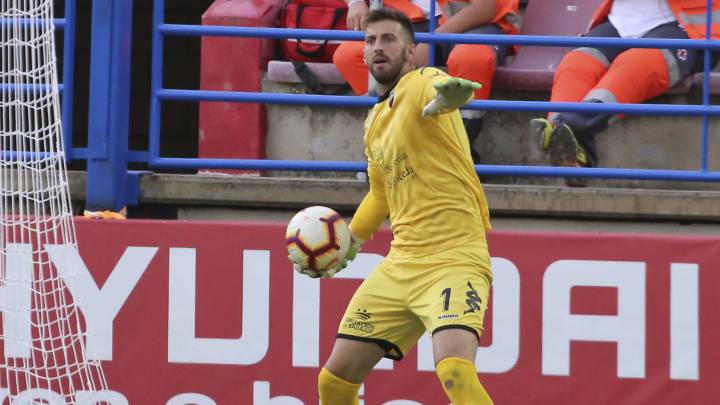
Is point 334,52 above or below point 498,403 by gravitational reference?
above

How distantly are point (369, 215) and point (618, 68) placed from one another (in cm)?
230

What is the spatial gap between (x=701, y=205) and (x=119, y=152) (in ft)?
11.0

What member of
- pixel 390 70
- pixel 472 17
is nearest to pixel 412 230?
pixel 390 70

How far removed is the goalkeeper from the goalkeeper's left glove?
20 centimetres

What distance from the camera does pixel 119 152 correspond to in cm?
864

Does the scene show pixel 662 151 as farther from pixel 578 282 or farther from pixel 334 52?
pixel 334 52

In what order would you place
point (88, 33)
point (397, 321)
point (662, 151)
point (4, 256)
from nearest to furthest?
point (397, 321) → point (4, 256) → point (662, 151) → point (88, 33)

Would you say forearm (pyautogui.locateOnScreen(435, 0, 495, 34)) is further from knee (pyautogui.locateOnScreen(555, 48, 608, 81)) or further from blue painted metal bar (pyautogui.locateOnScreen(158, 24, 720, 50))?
knee (pyautogui.locateOnScreen(555, 48, 608, 81))

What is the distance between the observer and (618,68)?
879 centimetres

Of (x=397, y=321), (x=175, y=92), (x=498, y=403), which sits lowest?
(x=498, y=403)

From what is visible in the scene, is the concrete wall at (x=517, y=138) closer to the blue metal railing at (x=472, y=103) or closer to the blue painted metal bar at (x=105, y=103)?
the blue metal railing at (x=472, y=103)

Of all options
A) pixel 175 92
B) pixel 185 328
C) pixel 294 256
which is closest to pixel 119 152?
pixel 175 92

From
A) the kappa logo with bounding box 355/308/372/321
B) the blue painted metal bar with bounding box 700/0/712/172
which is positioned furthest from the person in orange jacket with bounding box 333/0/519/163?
the kappa logo with bounding box 355/308/372/321

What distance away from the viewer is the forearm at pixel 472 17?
8977mm
